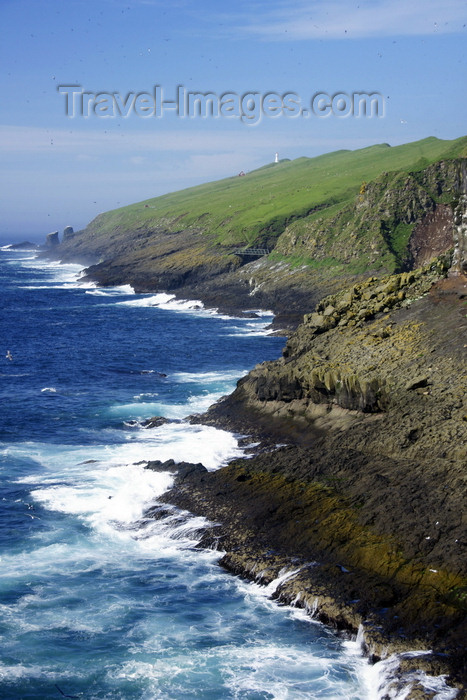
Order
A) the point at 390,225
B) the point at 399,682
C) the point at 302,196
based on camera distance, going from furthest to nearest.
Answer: the point at 302,196 < the point at 390,225 < the point at 399,682

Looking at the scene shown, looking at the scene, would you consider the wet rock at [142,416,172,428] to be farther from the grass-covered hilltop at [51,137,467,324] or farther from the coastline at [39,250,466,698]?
the grass-covered hilltop at [51,137,467,324]

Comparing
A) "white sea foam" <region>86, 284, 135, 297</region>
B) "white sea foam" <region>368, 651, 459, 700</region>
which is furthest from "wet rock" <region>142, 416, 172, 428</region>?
"white sea foam" <region>86, 284, 135, 297</region>

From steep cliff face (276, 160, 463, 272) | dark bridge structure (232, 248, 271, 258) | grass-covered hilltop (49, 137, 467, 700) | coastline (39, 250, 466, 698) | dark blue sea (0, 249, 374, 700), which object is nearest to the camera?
dark blue sea (0, 249, 374, 700)

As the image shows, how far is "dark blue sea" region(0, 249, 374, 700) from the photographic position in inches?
977

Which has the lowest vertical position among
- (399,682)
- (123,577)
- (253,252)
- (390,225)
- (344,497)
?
(123,577)

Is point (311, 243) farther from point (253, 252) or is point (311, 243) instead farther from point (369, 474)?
point (369, 474)

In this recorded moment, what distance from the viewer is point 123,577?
3150cm

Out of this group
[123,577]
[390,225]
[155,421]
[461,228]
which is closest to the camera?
[123,577]

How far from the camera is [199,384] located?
212 ft

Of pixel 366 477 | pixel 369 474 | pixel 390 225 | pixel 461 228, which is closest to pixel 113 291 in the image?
pixel 390 225

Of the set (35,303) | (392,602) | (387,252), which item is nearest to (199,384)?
(392,602)

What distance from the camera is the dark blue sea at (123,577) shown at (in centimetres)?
2483

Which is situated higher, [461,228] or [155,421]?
[461,228]

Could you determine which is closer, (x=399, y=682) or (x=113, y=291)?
(x=399, y=682)
